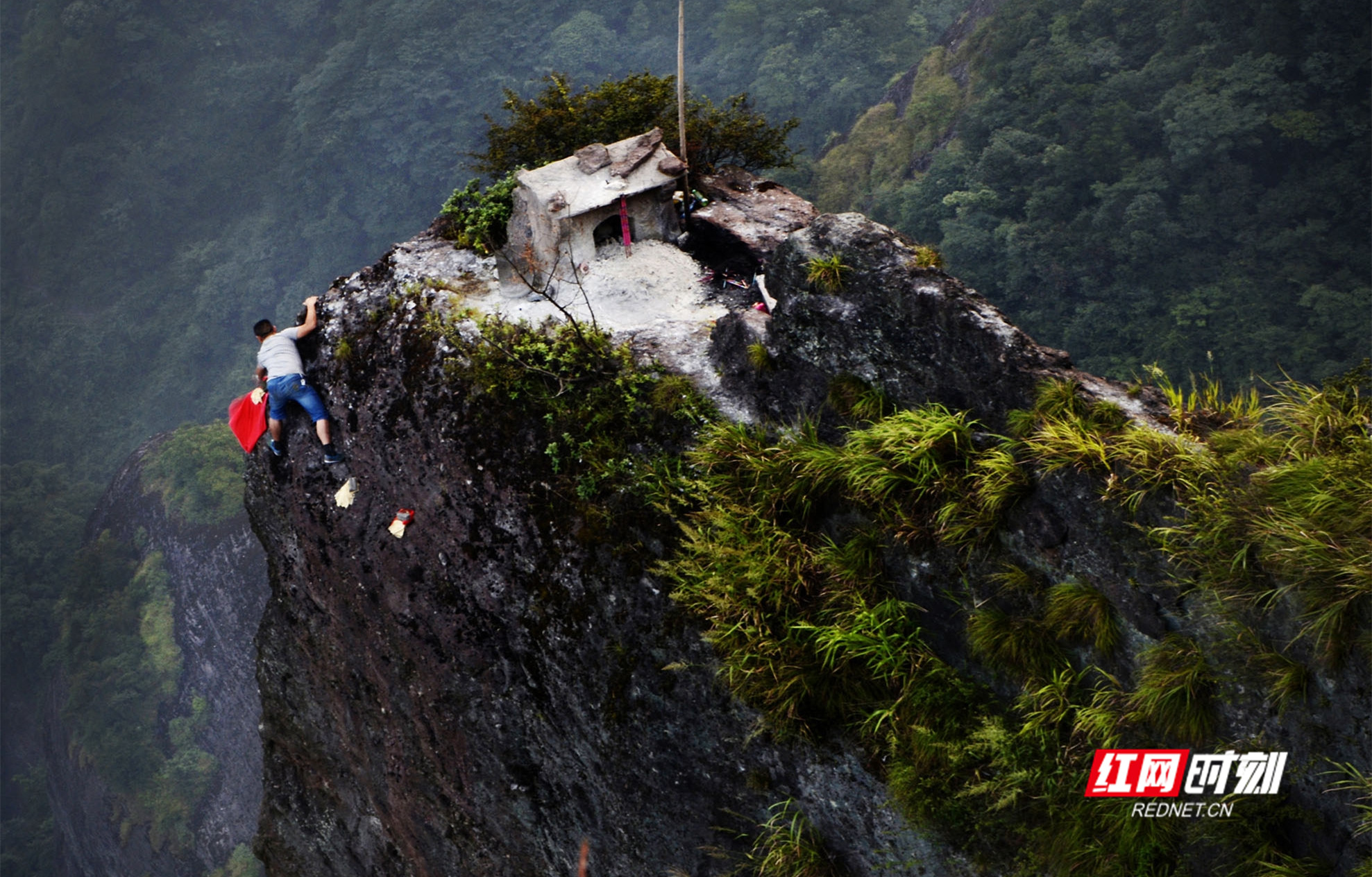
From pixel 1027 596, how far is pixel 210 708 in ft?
157

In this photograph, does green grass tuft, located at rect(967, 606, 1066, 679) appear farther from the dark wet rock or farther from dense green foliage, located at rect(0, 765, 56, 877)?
dense green foliage, located at rect(0, 765, 56, 877)

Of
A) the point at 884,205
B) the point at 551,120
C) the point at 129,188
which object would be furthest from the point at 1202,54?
the point at 129,188

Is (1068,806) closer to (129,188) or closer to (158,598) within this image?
(158,598)

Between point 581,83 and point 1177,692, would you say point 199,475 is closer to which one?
point 581,83

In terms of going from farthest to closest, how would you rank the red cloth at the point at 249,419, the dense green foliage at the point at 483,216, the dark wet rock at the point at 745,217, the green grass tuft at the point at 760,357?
the dense green foliage at the point at 483,216, the dark wet rock at the point at 745,217, the red cloth at the point at 249,419, the green grass tuft at the point at 760,357

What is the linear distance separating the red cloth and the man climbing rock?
0.12 metres

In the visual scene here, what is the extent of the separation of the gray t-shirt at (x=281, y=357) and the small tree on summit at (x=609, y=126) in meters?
3.54

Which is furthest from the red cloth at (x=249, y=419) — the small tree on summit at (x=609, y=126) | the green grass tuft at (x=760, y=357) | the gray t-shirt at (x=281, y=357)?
the green grass tuft at (x=760, y=357)

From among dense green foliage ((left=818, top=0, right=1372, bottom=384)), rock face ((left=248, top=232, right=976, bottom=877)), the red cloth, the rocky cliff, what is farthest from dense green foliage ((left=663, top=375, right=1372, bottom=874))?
dense green foliage ((left=818, top=0, right=1372, bottom=384))

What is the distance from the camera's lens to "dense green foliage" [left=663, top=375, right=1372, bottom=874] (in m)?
4.39

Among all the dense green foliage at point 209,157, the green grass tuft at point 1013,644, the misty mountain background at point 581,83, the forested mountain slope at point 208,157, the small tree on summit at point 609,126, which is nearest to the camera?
the green grass tuft at point 1013,644

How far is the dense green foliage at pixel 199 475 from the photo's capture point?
148ft

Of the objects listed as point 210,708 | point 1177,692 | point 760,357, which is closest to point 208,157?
point 210,708

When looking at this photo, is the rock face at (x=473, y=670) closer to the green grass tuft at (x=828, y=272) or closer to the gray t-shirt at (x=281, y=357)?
the gray t-shirt at (x=281, y=357)
